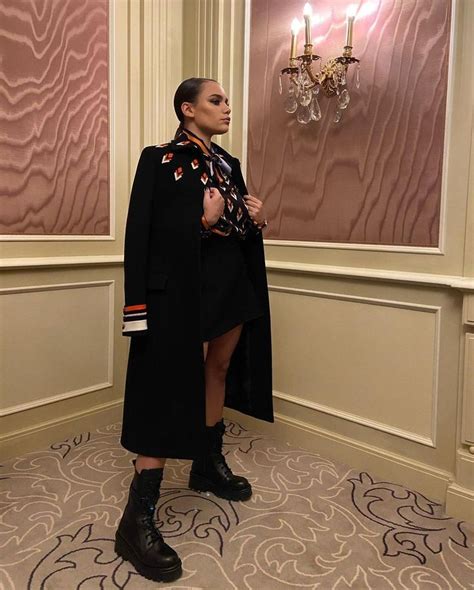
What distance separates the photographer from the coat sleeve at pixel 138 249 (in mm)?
1563

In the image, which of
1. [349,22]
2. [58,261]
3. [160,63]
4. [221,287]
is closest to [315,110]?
[349,22]

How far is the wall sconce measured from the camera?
219 centimetres

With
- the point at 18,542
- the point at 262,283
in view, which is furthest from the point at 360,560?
the point at 18,542

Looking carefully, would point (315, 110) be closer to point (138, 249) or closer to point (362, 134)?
point (362, 134)

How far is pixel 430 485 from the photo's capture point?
205cm

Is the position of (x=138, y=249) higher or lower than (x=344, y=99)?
lower

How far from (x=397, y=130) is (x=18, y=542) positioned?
6.81 feet

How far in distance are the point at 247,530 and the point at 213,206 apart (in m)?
1.11

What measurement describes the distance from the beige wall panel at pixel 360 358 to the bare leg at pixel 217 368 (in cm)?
65

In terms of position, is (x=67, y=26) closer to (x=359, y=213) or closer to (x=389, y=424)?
(x=359, y=213)

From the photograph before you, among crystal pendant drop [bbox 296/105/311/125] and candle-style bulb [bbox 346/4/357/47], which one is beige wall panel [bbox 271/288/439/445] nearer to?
crystal pendant drop [bbox 296/105/311/125]

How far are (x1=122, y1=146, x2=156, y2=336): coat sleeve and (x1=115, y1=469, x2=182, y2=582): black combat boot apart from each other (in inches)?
18.9

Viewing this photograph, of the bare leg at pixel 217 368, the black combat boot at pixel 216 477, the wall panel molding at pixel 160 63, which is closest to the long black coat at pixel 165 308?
the bare leg at pixel 217 368

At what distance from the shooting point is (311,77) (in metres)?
2.31
